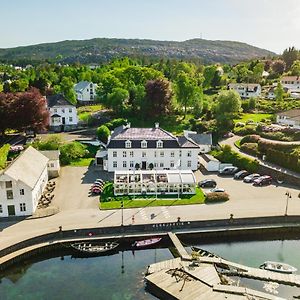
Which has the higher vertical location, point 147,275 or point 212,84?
point 212,84

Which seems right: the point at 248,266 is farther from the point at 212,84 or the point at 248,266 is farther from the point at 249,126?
the point at 212,84

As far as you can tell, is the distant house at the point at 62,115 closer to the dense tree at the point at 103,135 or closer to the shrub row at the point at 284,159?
the dense tree at the point at 103,135

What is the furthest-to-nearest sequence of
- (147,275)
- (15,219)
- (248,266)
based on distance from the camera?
(15,219) < (248,266) < (147,275)

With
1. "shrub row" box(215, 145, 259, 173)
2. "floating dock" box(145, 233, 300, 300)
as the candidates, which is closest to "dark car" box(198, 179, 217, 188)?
"shrub row" box(215, 145, 259, 173)

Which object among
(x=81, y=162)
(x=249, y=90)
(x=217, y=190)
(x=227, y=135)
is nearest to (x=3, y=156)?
(x=81, y=162)

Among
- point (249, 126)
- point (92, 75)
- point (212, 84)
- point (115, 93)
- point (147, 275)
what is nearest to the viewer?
point (147, 275)

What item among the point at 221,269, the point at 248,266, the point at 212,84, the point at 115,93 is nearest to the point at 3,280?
the point at 221,269
